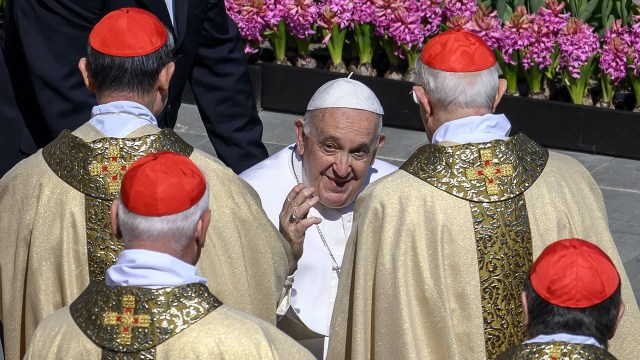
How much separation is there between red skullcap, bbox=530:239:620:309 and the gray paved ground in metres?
3.58

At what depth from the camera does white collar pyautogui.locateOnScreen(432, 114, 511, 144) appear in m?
4.45

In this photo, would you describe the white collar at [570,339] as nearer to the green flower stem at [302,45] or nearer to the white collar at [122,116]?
the white collar at [122,116]

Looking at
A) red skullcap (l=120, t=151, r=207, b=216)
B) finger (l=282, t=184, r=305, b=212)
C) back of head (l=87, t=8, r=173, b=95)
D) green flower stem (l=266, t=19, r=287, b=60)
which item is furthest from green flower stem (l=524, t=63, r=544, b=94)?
red skullcap (l=120, t=151, r=207, b=216)

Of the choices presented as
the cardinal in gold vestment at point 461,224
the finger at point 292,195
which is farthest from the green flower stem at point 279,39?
the cardinal in gold vestment at point 461,224

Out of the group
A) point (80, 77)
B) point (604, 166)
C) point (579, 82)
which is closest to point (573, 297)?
point (80, 77)

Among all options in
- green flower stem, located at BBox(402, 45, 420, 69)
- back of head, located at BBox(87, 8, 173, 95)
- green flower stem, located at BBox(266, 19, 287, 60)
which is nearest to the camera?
back of head, located at BBox(87, 8, 173, 95)

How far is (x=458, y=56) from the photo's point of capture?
4.52 m

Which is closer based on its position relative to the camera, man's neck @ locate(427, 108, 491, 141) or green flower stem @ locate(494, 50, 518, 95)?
man's neck @ locate(427, 108, 491, 141)

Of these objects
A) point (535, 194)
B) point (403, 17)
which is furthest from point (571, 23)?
point (535, 194)

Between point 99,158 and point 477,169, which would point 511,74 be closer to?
point 477,169

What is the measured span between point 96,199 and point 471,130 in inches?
43.5

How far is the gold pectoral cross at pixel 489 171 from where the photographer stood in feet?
14.7

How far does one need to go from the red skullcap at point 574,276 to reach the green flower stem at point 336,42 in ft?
18.7

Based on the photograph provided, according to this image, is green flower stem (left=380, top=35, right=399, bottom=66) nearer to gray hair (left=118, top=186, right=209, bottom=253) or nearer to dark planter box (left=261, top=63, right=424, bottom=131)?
dark planter box (left=261, top=63, right=424, bottom=131)
